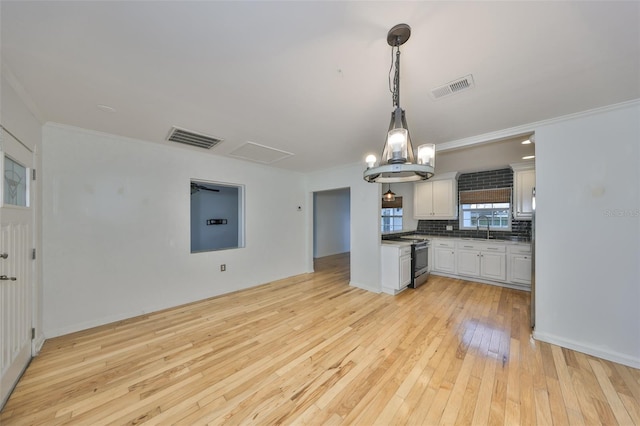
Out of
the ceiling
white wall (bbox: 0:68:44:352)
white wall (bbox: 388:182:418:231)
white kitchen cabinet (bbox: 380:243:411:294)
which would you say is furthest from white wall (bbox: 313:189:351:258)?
white wall (bbox: 0:68:44:352)

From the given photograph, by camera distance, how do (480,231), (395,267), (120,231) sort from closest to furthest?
(120,231) < (395,267) < (480,231)

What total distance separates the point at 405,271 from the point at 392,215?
7.61ft

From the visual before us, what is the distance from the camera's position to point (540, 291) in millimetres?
2506

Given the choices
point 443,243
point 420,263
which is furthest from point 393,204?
point 420,263

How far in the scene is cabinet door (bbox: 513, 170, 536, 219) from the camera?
14.2 ft

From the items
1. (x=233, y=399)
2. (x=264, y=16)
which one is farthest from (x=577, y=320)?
(x=264, y=16)

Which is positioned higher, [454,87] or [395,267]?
[454,87]

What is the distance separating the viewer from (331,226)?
7.93 metres

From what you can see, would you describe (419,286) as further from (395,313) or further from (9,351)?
(9,351)

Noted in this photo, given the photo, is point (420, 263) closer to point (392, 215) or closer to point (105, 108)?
point (392, 215)

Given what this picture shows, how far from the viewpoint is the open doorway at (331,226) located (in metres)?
7.38

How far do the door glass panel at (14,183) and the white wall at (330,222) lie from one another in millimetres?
5758

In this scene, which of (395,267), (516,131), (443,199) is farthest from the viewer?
(443,199)

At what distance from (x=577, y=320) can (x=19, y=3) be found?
16.0 feet
